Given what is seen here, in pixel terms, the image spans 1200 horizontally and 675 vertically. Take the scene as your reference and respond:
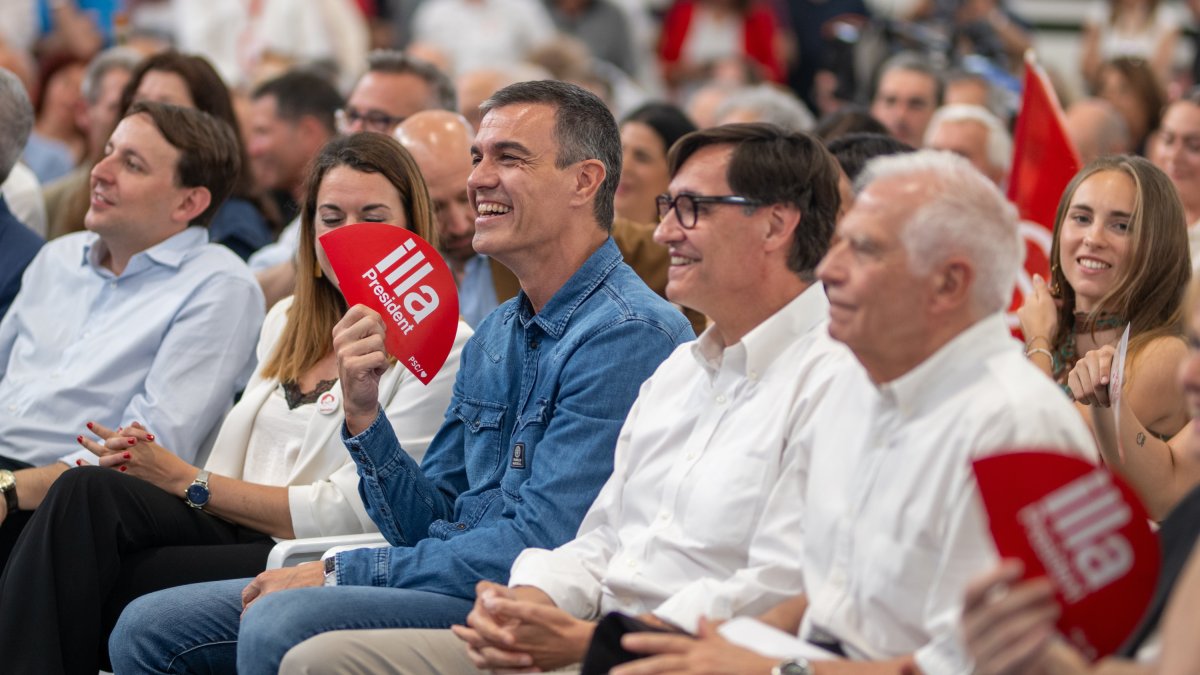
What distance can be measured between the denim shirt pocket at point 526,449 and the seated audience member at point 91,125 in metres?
2.75

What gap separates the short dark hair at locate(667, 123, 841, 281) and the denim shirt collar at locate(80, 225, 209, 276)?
1947 millimetres

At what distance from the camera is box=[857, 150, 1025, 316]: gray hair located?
2.47m

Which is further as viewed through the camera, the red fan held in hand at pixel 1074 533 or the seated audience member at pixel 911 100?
the seated audience member at pixel 911 100

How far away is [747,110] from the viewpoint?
6406 mm

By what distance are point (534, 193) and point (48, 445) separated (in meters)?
1.72

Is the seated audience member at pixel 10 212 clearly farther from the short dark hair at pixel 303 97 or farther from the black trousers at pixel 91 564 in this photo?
the black trousers at pixel 91 564

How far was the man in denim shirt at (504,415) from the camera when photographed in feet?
10.4

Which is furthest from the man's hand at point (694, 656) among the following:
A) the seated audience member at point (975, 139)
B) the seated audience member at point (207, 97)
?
the seated audience member at point (975, 139)

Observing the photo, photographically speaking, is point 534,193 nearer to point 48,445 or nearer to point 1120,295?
point 1120,295

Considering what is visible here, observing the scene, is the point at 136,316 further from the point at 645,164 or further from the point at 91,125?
the point at 91,125

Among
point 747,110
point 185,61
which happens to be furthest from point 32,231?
point 747,110

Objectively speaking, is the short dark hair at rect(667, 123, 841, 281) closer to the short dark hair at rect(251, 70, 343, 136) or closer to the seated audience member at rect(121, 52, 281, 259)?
the seated audience member at rect(121, 52, 281, 259)

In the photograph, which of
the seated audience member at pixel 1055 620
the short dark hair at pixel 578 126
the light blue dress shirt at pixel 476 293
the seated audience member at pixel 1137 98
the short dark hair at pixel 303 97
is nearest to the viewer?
the seated audience member at pixel 1055 620

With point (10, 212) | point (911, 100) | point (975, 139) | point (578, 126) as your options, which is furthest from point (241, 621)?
point (911, 100)
